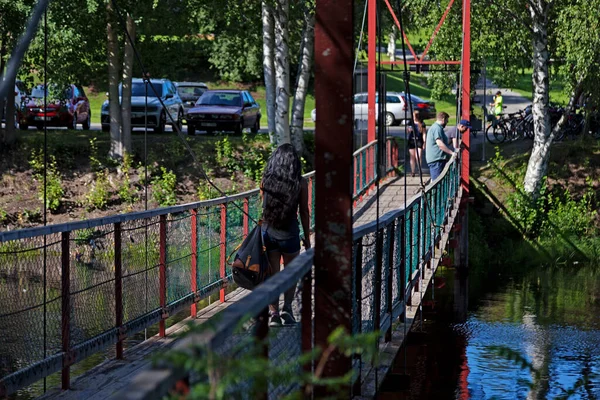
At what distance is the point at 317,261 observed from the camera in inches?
236

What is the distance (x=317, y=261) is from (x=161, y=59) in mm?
24799

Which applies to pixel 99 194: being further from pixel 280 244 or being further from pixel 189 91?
pixel 280 244

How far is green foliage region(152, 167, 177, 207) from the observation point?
28.6m

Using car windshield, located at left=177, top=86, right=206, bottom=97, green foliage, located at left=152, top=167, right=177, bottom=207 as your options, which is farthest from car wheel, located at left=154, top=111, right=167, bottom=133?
car windshield, located at left=177, top=86, right=206, bottom=97

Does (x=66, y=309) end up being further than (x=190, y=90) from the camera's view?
No

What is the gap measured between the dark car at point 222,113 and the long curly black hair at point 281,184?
24790mm

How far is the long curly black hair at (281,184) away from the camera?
29.8ft

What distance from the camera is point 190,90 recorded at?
152ft

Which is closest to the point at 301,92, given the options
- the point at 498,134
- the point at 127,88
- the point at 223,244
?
the point at 127,88

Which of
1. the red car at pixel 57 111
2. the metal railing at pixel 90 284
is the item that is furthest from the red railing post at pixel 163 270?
the red car at pixel 57 111

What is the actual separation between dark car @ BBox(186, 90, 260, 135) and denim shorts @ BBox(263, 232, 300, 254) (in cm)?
2467

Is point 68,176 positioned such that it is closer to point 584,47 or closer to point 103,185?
point 103,185

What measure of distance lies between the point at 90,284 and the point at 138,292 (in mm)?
757

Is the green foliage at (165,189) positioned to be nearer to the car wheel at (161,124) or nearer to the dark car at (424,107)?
the car wheel at (161,124)
